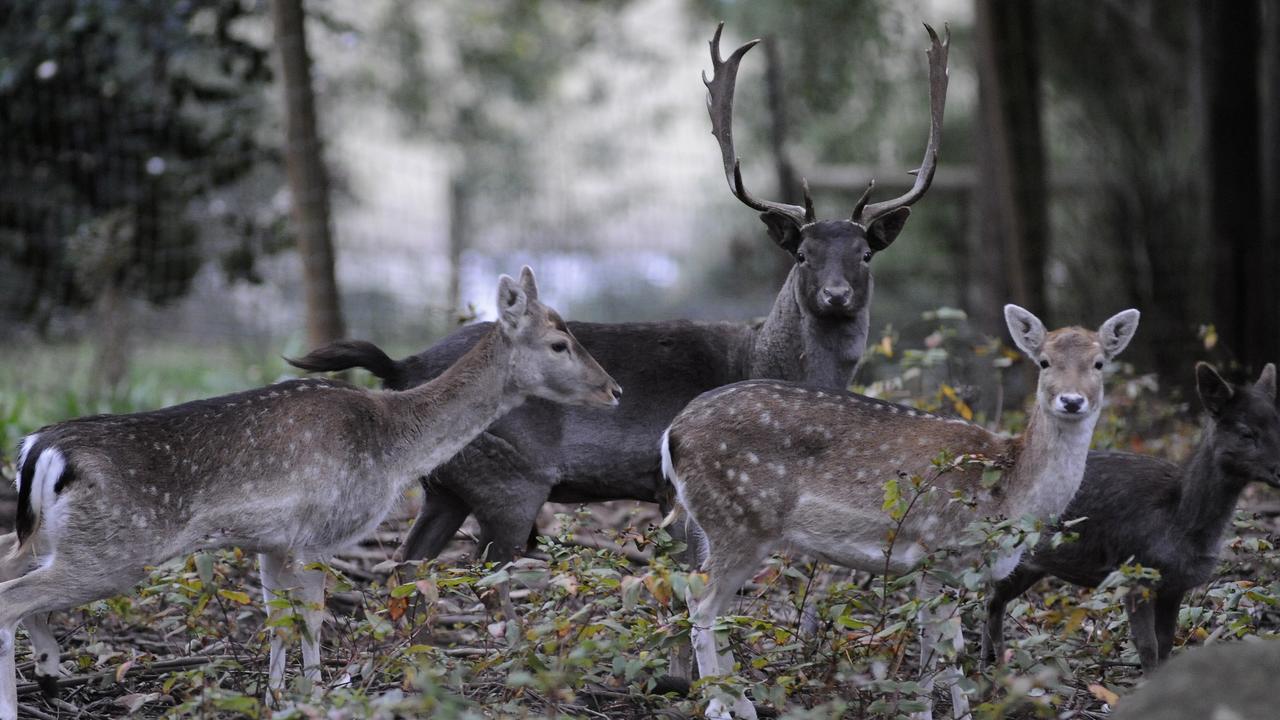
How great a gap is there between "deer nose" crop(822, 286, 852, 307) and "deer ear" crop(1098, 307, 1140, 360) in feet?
3.82

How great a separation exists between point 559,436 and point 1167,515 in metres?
2.71

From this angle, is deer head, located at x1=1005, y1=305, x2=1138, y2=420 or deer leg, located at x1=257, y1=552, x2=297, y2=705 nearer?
deer leg, located at x1=257, y1=552, x2=297, y2=705

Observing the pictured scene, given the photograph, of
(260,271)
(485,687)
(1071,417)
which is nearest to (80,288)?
(260,271)

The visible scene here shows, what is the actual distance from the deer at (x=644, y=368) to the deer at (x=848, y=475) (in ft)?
2.84

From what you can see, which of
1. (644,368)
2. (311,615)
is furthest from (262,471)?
(644,368)

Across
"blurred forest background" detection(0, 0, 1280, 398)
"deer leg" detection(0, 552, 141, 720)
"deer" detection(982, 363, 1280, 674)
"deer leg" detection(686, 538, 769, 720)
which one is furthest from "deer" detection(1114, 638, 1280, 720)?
"blurred forest background" detection(0, 0, 1280, 398)

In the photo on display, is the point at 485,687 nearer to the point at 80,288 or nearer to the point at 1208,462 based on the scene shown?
the point at 1208,462

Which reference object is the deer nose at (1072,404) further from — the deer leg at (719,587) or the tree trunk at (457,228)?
the tree trunk at (457,228)

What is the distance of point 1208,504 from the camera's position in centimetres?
598

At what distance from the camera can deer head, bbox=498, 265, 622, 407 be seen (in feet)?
21.0

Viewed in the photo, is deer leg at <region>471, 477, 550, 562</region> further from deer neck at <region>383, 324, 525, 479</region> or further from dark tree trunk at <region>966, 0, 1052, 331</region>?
dark tree trunk at <region>966, 0, 1052, 331</region>

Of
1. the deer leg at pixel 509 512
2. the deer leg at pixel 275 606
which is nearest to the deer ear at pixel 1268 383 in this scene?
the deer leg at pixel 509 512

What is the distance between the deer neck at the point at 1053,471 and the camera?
557 cm

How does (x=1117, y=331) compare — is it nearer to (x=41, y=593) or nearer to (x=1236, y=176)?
(x=41, y=593)
